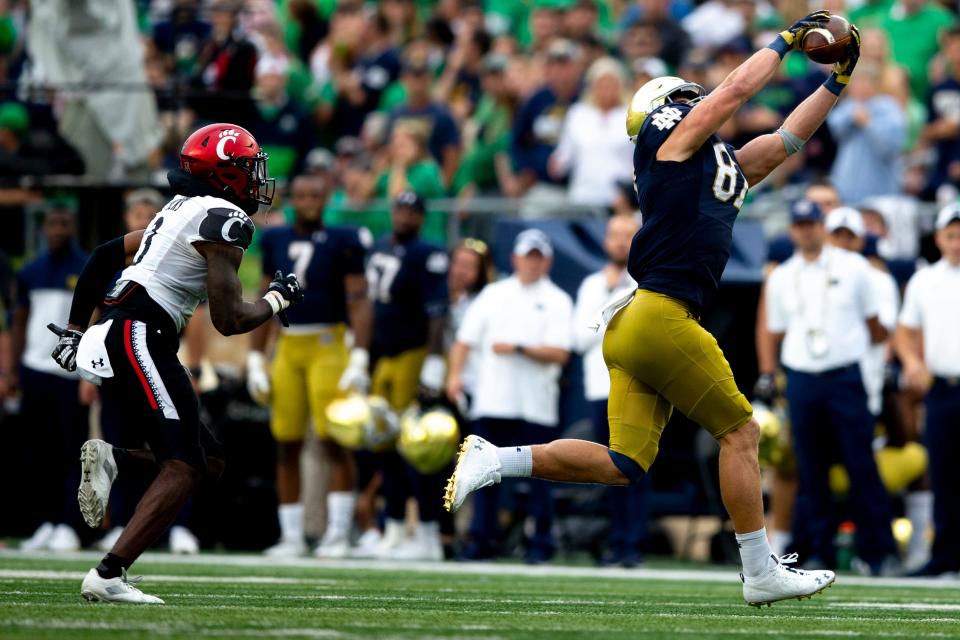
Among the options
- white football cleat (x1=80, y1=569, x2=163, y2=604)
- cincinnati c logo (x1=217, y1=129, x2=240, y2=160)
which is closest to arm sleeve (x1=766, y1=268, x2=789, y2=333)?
cincinnati c logo (x1=217, y1=129, x2=240, y2=160)

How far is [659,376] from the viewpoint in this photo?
23.2 ft

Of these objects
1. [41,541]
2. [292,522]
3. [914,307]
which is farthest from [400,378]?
[914,307]

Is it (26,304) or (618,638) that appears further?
(26,304)

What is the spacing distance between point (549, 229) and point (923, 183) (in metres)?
3.41

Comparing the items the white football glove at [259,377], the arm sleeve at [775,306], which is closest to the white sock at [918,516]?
the arm sleeve at [775,306]

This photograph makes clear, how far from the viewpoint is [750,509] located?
7.06 metres

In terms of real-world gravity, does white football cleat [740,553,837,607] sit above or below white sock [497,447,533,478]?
below

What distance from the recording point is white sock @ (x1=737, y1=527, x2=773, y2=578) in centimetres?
707

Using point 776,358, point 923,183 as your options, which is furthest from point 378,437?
point 923,183

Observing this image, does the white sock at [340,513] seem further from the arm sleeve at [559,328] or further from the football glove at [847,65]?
the football glove at [847,65]

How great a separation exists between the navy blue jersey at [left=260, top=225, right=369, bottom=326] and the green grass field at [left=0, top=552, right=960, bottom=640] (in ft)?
7.19

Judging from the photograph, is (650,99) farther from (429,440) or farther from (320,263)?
(320,263)

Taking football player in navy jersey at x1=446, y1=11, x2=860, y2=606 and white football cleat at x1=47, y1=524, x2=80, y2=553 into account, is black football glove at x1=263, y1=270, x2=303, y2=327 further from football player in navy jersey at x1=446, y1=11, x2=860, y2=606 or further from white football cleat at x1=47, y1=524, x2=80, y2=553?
white football cleat at x1=47, y1=524, x2=80, y2=553

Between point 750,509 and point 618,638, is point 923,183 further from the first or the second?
point 618,638
